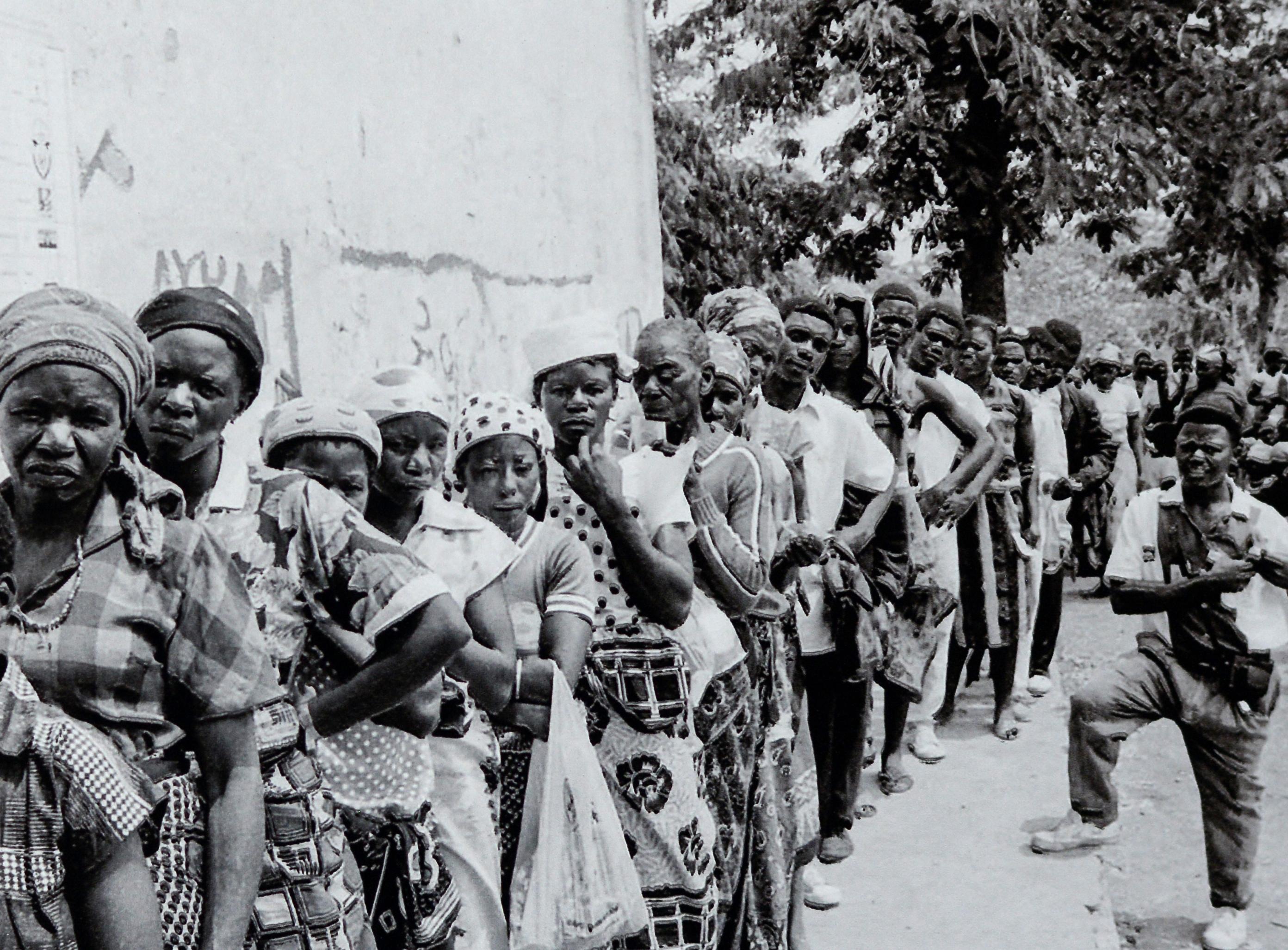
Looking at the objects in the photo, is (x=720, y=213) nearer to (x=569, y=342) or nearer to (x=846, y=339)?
(x=846, y=339)

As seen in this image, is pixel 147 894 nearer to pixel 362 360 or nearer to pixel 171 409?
pixel 171 409


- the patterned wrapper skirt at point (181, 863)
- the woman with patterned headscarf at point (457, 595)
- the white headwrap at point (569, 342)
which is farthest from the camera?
the white headwrap at point (569, 342)

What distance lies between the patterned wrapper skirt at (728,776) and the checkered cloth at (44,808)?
7.18ft

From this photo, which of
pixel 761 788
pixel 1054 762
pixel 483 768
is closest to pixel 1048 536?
pixel 1054 762

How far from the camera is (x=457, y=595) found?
9.02ft

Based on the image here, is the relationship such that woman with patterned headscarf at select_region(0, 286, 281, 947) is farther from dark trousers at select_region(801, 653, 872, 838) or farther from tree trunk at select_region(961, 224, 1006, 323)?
tree trunk at select_region(961, 224, 1006, 323)

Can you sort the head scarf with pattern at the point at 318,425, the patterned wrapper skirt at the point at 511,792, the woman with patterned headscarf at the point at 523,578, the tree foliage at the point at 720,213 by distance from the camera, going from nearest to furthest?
the head scarf with pattern at the point at 318,425 → the woman with patterned headscarf at the point at 523,578 → the patterned wrapper skirt at the point at 511,792 → the tree foliage at the point at 720,213

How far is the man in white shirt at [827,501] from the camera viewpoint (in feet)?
17.0

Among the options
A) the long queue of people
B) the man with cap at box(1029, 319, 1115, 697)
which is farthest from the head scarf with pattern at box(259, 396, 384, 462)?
the man with cap at box(1029, 319, 1115, 697)

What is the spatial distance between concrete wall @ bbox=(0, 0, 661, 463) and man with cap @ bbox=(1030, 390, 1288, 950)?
2242 millimetres

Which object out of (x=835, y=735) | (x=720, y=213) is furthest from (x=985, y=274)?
(x=835, y=735)

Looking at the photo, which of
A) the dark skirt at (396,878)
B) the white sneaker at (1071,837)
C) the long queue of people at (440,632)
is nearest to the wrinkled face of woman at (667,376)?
the long queue of people at (440,632)

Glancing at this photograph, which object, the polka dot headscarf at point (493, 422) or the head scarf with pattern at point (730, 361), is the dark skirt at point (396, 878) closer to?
the polka dot headscarf at point (493, 422)

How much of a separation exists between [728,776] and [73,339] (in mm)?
2515
